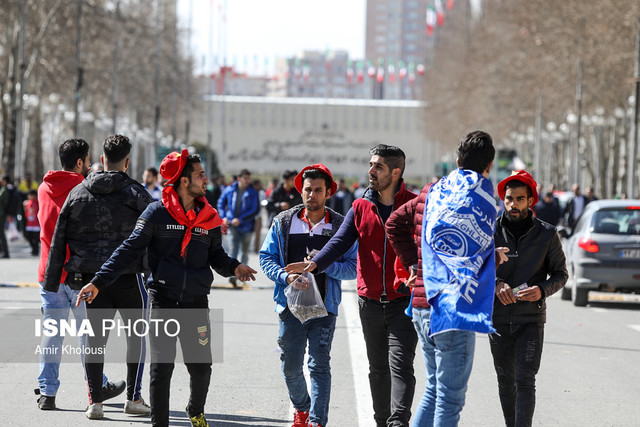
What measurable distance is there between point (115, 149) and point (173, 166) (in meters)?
0.95

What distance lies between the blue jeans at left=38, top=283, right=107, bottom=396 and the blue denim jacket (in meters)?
1.47

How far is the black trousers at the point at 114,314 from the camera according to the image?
7.45 meters

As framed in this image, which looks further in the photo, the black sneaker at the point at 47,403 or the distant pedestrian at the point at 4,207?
the distant pedestrian at the point at 4,207

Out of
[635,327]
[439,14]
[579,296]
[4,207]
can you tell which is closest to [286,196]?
[579,296]

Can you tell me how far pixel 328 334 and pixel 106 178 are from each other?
1705 millimetres

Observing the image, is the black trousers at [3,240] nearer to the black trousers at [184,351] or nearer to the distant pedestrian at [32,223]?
the distant pedestrian at [32,223]

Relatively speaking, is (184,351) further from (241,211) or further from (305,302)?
(241,211)

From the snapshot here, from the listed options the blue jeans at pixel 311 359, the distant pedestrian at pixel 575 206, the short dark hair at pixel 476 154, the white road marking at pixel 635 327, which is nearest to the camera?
the short dark hair at pixel 476 154

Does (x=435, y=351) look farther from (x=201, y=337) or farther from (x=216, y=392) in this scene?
(x=216, y=392)

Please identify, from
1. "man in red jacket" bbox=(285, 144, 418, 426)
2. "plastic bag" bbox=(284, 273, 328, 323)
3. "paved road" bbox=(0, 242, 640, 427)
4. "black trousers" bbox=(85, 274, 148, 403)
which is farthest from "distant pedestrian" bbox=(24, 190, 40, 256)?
"man in red jacket" bbox=(285, 144, 418, 426)

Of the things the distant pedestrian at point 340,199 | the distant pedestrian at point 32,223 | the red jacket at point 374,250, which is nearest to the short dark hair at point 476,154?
the red jacket at point 374,250

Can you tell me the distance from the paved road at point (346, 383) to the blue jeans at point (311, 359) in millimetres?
609

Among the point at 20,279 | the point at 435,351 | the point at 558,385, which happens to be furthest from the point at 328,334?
the point at 20,279

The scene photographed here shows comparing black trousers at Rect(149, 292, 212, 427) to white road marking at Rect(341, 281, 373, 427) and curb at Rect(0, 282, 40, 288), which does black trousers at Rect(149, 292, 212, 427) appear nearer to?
white road marking at Rect(341, 281, 373, 427)
